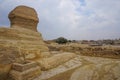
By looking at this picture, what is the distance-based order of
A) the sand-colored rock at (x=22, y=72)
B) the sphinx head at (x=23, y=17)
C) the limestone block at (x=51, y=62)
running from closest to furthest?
the sand-colored rock at (x=22, y=72)
the limestone block at (x=51, y=62)
the sphinx head at (x=23, y=17)

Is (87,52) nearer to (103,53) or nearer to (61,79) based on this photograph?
(103,53)

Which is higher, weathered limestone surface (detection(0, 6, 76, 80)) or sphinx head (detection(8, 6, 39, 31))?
sphinx head (detection(8, 6, 39, 31))

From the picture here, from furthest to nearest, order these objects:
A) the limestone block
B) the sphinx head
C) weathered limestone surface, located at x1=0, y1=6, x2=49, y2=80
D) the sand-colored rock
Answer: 1. the sphinx head
2. the limestone block
3. weathered limestone surface, located at x1=0, y1=6, x2=49, y2=80
4. the sand-colored rock

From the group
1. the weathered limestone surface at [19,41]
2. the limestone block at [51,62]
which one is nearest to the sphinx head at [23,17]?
the weathered limestone surface at [19,41]

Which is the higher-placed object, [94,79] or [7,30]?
[7,30]

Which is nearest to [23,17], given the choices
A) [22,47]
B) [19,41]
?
[19,41]

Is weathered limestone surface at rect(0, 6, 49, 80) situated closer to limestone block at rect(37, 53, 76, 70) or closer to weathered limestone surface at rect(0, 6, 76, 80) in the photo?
weathered limestone surface at rect(0, 6, 76, 80)

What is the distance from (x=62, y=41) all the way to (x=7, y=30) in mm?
36551

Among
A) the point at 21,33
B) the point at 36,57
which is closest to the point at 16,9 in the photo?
the point at 21,33

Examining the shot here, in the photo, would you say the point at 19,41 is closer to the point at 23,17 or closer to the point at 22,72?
the point at 22,72

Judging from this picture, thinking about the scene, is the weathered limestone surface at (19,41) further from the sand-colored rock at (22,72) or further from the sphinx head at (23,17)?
the sand-colored rock at (22,72)

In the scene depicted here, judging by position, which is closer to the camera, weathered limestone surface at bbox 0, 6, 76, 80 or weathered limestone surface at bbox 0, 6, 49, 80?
weathered limestone surface at bbox 0, 6, 76, 80

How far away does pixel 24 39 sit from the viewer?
941cm

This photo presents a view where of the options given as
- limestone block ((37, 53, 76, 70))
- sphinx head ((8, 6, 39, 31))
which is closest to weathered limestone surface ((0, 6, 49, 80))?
sphinx head ((8, 6, 39, 31))
